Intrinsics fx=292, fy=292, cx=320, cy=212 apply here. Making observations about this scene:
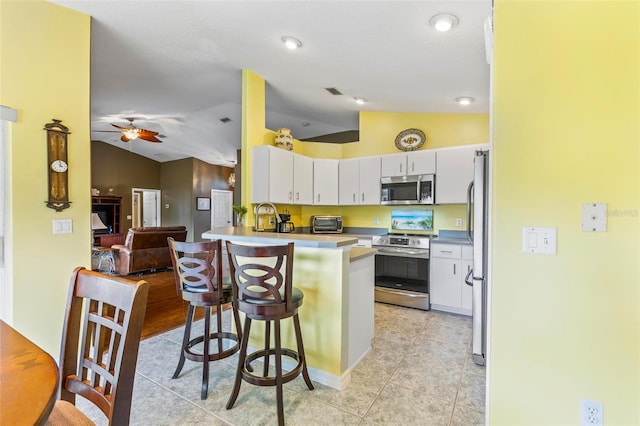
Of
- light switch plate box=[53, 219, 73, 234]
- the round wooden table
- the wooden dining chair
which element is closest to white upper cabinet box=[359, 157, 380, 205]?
light switch plate box=[53, 219, 73, 234]

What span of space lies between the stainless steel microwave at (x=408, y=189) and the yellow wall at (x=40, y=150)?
11.6 feet

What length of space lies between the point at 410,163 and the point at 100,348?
396 cm

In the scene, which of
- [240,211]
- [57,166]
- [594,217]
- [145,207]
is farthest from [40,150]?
[145,207]

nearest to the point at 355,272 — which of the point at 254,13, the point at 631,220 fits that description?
the point at 631,220

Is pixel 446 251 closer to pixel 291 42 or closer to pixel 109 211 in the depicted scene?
pixel 291 42

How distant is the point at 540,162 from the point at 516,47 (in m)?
0.53

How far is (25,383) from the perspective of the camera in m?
0.69

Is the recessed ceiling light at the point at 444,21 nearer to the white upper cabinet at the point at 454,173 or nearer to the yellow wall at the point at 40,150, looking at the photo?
the white upper cabinet at the point at 454,173

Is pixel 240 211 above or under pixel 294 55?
under

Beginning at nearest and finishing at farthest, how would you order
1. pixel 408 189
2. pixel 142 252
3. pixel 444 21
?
pixel 444 21, pixel 408 189, pixel 142 252

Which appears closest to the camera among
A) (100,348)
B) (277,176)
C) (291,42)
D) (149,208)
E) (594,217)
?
(100,348)

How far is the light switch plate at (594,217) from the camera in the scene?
1.19 meters

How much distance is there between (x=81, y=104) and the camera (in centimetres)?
249

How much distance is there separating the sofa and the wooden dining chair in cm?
525
